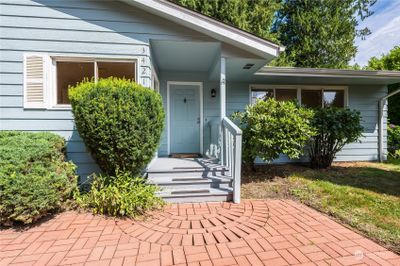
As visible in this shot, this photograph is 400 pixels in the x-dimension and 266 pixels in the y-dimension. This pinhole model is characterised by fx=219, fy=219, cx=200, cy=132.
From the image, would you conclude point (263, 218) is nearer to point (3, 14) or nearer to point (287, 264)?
point (287, 264)

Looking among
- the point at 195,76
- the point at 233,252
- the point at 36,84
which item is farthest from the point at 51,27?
the point at 233,252

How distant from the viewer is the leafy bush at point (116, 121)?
3307mm

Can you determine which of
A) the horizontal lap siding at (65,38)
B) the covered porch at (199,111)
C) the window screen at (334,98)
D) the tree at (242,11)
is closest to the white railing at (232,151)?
the covered porch at (199,111)

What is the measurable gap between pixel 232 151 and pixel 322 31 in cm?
1305

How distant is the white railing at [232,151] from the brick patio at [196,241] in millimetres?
531

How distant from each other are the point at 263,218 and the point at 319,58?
1373cm

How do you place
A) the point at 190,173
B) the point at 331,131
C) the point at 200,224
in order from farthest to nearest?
the point at 331,131 < the point at 190,173 < the point at 200,224

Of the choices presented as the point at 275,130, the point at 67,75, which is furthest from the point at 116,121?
the point at 275,130

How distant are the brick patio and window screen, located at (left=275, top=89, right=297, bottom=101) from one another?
14.4 ft

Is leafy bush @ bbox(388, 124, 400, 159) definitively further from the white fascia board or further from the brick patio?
the brick patio

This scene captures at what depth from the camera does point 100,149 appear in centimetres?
336

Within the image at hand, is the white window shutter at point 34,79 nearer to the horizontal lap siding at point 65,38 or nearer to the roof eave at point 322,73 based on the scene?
the horizontal lap siding at point 65,38

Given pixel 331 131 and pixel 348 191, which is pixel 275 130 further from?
pixel 331 131

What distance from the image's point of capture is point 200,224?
2.98m
